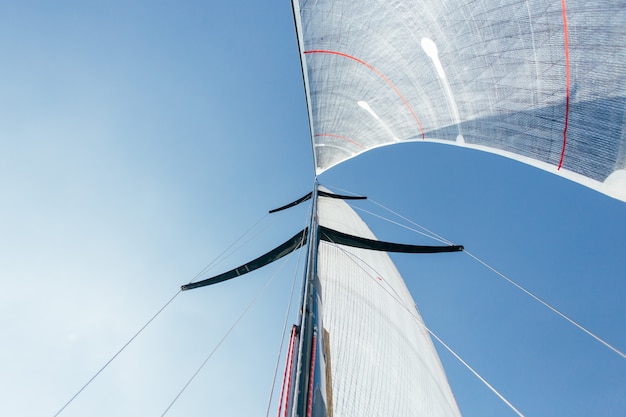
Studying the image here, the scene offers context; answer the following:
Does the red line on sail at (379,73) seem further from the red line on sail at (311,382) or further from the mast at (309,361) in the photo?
the red line on sail at (311,382)

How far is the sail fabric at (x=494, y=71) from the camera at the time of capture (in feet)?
4.52

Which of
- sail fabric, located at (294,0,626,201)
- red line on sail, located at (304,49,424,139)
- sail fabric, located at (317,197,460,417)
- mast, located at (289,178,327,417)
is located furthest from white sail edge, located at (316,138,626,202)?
mast, located at (289,178,327,417)

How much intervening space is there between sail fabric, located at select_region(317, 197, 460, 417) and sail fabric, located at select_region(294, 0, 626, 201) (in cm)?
163

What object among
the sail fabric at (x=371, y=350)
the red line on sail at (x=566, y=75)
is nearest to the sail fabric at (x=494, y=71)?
the red line on sail at (x=566, y=75)

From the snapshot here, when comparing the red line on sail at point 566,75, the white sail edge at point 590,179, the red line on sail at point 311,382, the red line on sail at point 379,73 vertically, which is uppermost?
the red line on sail at point 379,73

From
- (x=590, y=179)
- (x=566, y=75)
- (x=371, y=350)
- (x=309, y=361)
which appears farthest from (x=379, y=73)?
(x=309, y=361)

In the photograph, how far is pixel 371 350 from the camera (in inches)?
100

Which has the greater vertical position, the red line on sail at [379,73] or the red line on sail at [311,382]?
the red line on sail at [379,73]

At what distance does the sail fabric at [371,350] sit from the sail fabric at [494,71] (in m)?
1.63

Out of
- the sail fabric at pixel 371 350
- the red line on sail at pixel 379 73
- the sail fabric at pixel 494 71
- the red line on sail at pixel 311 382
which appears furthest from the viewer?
the red line on sail at pixel 379 73

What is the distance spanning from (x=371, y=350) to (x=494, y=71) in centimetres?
241

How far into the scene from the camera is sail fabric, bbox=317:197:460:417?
207 centimetres

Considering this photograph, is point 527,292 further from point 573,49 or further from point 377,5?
point 377,5

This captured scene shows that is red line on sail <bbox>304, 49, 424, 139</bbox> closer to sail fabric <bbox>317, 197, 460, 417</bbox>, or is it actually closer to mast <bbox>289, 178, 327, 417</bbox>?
sail fabric <bbox>317, 197, 460, 417</bbox>
